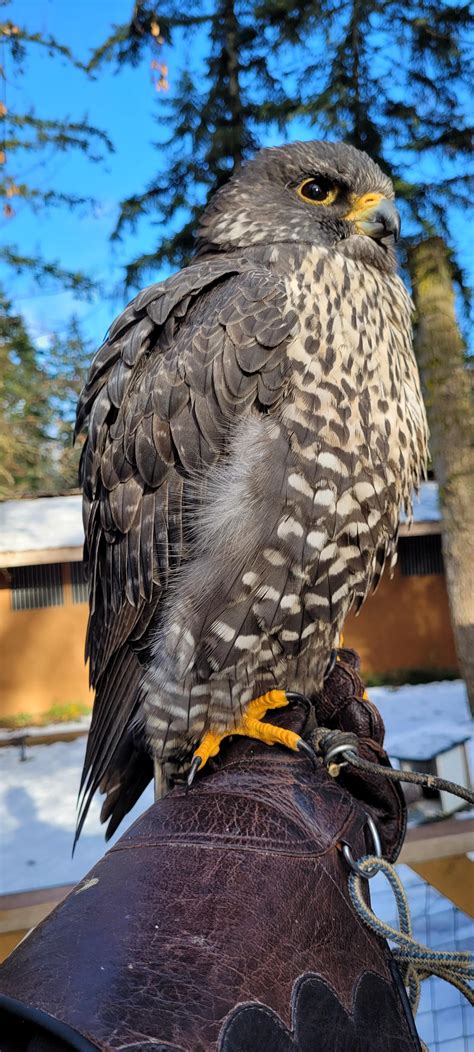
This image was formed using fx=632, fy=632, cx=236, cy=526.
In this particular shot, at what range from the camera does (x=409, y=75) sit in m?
8.26

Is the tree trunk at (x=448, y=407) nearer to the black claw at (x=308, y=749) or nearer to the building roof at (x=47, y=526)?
the building roof at (x=47, y=526)

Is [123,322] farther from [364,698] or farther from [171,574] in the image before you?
[364,698]

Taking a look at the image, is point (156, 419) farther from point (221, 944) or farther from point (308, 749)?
point (221, 944)

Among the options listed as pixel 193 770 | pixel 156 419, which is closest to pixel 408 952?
pixel 193 770

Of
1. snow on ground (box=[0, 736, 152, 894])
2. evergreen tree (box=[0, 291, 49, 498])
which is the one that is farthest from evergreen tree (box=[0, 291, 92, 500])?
snow on ground (box=[0, 736, 152, 894])

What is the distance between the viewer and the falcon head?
92.8 inches

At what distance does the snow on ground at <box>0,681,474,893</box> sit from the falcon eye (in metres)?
4.21

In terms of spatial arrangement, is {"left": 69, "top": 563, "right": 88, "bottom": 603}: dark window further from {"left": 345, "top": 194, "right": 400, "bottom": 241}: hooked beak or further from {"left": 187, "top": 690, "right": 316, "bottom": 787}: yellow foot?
{"left": 345, "top": 194, "right": 400, "bottom": 241}: hooked beak

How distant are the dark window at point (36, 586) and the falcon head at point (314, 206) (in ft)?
35.0

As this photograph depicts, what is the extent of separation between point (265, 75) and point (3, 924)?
9904 mm

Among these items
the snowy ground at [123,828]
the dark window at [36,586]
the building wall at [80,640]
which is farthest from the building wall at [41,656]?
the snowy ground at [123,828]

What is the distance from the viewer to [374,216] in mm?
2379

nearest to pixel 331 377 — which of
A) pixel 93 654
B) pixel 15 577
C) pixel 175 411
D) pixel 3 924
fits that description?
pixel 175 411

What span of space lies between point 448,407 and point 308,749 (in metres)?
7.12
